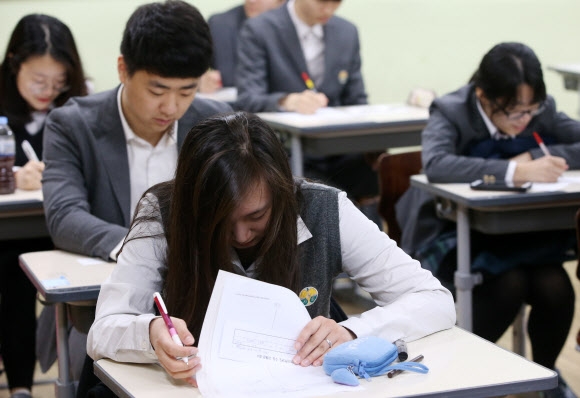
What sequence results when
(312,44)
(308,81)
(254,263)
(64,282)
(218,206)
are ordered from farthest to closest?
(312,44)
(308,81)
(64,282)
(254,263)
(218,206)

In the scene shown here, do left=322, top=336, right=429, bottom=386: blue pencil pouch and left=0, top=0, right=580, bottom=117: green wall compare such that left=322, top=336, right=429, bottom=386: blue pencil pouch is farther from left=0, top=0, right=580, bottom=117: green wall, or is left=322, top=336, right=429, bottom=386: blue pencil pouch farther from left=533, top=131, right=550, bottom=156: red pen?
left=0, top=0, right=580, bottom=117: green wall

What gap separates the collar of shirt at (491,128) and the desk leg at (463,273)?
34 centimetres

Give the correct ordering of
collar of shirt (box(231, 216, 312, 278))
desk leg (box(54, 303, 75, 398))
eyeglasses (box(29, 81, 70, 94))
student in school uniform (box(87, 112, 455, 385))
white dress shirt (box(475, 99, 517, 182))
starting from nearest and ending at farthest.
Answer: student in school uniform (box(87, 112, 455, 385)) → collar of shirt (box(231, 216, 312, 278)) → desk leg (box(54, 303, 75, 398)) → white dress shirt (box(475, 99, 517, 182)) → eyeglasses (box(29, 81, 70, 94))

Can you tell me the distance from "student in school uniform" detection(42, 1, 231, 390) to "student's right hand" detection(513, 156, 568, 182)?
959 mm

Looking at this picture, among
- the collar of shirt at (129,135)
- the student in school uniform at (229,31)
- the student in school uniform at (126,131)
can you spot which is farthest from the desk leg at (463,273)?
the student in school uniform at (229,31)

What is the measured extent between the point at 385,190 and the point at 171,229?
1.67 metres

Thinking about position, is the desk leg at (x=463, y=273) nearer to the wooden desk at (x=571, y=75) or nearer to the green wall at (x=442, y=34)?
the wooden desk at (x=571, y=75)

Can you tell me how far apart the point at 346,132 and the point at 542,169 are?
1.11 meters

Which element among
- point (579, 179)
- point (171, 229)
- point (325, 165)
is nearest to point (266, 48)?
point (325, 165)

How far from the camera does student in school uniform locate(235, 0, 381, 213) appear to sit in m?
4.61

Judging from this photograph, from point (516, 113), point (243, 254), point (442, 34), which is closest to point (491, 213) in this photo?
point (516, 113)

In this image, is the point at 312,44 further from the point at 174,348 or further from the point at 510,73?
the point at 174,348

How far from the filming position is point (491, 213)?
2916 mm

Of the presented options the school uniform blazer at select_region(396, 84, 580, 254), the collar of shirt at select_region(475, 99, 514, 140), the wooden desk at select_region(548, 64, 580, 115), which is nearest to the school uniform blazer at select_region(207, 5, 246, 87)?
the wooden desk at select_region(548, 64, 580, 115)
